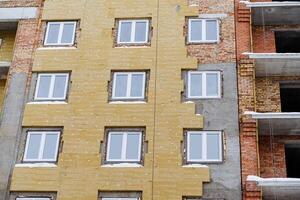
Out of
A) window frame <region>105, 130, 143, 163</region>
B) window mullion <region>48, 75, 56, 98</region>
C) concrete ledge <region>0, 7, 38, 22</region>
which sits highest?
concrete ledge <region>0, 7, 38, 22</region>

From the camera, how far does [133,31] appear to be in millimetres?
24609

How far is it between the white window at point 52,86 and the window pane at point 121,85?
2.07 metres

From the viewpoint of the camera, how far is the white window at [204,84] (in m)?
22.7

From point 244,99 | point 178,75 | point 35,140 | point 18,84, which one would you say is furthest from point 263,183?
point 18,84

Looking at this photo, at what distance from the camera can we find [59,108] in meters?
22.6

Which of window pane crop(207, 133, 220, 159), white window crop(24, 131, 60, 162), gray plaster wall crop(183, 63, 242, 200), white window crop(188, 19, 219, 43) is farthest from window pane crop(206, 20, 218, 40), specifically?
white window crop(24, 131, 60, 162)

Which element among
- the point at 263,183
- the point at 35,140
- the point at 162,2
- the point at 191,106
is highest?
the point at 162,2

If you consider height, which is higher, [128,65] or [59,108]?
[128,65]

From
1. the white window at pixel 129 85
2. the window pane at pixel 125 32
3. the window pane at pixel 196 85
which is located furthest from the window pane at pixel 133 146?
the window pane at pixel 125 32

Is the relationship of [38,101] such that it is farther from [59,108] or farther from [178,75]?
[178,75]

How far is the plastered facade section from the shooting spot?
20.8 metres

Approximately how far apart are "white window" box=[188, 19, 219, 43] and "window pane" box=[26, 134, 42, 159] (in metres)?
7.46

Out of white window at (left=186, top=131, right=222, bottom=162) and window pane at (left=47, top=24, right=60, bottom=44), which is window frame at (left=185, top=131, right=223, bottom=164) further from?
window pane at (left=47, top=24, right=60, bottom=44)

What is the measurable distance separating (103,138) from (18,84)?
459 cm
